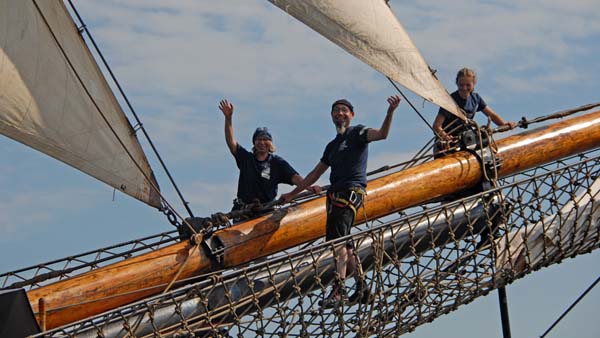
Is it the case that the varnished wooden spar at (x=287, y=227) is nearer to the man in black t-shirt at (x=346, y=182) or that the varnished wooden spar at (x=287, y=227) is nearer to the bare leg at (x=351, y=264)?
the man in black t-shirt at (x=346, y=182)

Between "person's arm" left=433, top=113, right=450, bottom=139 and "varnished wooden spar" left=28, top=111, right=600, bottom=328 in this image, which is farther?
"person's arm" left=433, top=113, right=450, bottom=139

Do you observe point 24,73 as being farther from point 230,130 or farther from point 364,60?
point 364,60

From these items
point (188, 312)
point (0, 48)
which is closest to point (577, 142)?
point (188, 312)

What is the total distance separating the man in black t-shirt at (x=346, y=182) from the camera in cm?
1128

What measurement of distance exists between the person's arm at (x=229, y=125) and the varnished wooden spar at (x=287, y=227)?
687mm

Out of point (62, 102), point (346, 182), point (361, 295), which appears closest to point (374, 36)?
point (346, 182)

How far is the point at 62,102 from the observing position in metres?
11.9

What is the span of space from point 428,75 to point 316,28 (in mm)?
1073

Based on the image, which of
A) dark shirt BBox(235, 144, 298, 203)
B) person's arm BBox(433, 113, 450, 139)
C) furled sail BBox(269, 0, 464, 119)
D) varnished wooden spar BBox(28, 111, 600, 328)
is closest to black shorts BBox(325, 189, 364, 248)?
varnished wooden spar BBox(28, 111, 600, 328)

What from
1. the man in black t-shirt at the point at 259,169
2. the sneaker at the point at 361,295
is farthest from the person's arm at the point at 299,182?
the sneaker at the point at 361,295

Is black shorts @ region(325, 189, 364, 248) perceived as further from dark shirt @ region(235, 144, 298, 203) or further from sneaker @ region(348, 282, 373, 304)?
dark shirt @ region(235, 144, 298, 203)

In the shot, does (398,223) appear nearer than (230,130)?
Yes

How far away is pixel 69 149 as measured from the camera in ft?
38.8

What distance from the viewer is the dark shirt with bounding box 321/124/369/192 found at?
11344mm
